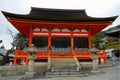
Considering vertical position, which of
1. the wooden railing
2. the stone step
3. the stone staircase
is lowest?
the stone step

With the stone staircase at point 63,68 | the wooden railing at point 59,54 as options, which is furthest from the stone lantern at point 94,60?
the wooden railing at point 59,54

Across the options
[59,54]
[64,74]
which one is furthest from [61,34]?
[64,74]

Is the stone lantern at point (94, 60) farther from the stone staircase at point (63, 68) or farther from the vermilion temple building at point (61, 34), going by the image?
the vermilion temple building at point (61, 34)

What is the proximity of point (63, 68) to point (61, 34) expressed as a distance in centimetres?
578

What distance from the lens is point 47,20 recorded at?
22516 millimetres

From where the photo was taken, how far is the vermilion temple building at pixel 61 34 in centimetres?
2253

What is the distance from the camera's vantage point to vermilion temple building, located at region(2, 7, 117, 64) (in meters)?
22.5

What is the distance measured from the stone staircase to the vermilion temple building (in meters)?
1.31

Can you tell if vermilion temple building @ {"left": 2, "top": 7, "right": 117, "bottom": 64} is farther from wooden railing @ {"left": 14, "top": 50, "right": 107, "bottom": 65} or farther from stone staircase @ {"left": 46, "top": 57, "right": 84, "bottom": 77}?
stone staircase @ {"left": 46, "top": 57, "right": 84, "bottom": 77}

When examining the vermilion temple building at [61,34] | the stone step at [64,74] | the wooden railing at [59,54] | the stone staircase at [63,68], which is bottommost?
the stone step at [64,74]

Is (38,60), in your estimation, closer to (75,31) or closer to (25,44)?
(75,31)

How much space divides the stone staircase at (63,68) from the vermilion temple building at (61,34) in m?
1.31

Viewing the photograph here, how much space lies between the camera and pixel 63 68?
764 inches

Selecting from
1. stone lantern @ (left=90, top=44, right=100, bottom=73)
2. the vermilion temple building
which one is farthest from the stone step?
the vermilion temple building
